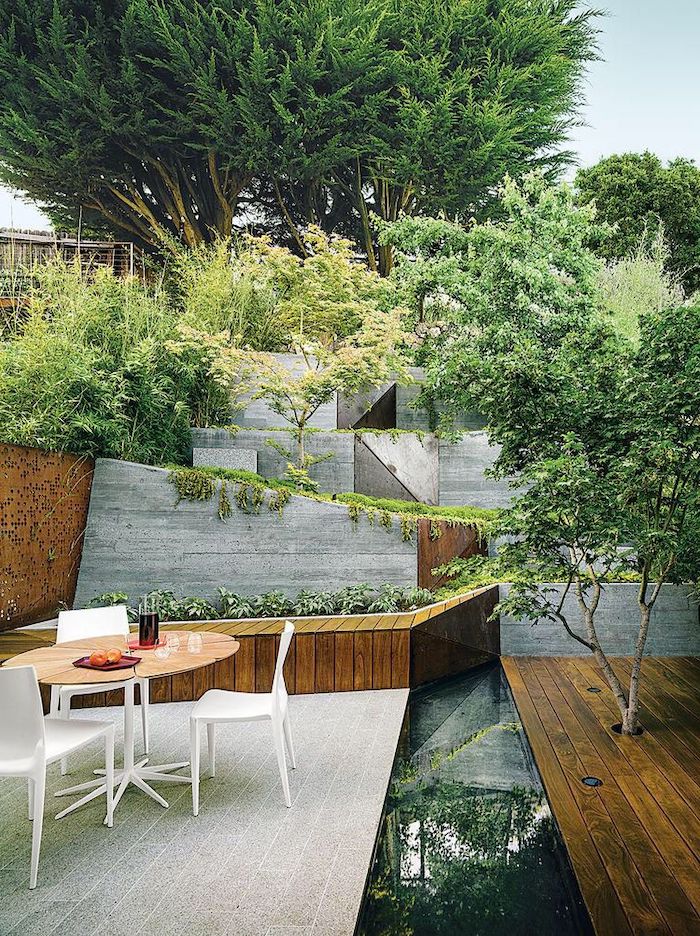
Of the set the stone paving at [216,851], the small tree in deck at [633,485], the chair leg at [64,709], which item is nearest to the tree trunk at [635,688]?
the small tree in deck at [633,485]

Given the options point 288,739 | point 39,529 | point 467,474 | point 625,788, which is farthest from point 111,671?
point 467,474

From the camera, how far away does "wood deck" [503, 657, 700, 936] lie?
95.7 inches

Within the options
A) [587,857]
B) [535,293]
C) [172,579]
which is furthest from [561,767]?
[535,293]

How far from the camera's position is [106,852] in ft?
9.35

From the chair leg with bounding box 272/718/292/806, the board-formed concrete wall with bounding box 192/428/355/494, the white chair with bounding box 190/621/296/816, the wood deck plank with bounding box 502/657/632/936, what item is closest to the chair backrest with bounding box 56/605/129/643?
the white chair with bounding box 190/621/296/816

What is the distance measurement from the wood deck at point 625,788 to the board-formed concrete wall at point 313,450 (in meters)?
3.16

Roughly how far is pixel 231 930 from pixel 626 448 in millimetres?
3173

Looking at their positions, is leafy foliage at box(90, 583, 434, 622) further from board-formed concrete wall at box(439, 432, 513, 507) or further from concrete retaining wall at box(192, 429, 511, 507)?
board-formed concrete wall at box(439, 432, 513, 507)

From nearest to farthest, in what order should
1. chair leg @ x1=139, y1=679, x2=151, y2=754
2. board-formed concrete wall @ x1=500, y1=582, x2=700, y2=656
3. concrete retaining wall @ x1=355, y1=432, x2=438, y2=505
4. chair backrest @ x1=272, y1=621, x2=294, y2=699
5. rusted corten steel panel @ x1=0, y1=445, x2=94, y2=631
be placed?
chair backrest @ x1=272, y1=621, x2=294, y2=699
chair leg @ x1=139, y1=679, x2=151, y2=754
rusted corten steel panel @ x1=0, y1=445, x2=94, y2=631
board-formed concrete wall @ x1=500, y1=582, x2=700, y2=656
concrete retaining wall @ x1=355, y1=432, x2=438, y2=505

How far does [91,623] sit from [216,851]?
5.74 feet

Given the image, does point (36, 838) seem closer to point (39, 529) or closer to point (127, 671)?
point (127, 671)

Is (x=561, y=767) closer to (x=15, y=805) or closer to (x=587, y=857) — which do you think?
(x=587, y=857)

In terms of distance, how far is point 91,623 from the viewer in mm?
4176

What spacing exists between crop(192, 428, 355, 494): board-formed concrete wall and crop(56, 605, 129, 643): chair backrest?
3884 millimetres
